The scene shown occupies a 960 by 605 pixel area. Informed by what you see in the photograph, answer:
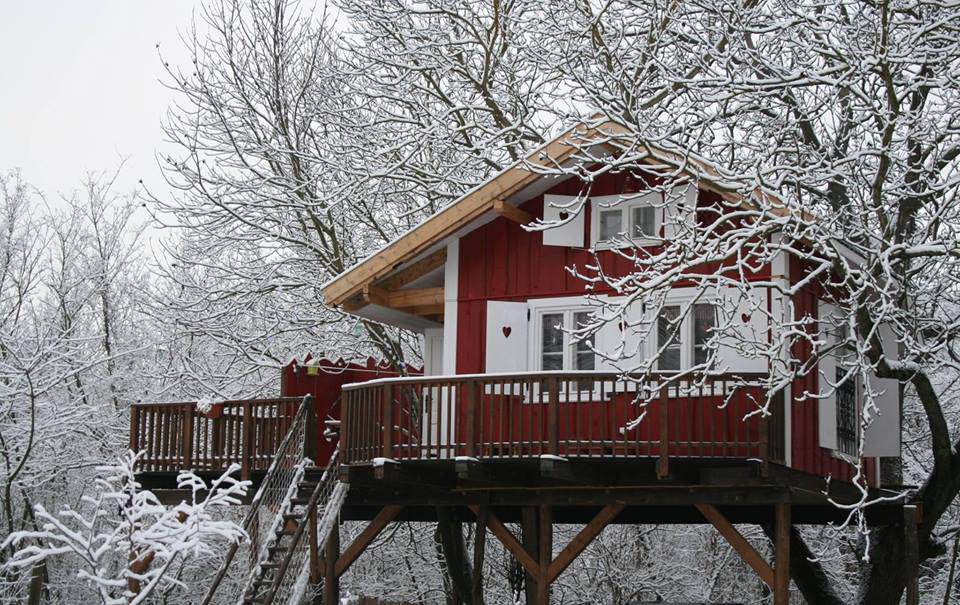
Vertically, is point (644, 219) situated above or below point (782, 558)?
above

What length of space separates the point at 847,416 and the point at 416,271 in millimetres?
6558

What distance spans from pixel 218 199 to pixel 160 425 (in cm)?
566

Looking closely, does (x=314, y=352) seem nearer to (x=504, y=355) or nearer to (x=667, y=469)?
(x=504, y=355)

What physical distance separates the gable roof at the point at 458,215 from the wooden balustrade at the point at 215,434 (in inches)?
71.9

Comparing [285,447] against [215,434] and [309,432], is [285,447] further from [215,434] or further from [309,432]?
[215,434]

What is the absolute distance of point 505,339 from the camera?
18.2 m

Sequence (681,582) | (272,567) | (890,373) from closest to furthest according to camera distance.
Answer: (890,373) < (272,567) < (681,582)

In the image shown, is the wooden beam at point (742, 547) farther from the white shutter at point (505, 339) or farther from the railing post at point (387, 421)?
the railing post at point (387, 421)

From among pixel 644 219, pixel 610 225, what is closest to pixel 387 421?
pixel 610 225

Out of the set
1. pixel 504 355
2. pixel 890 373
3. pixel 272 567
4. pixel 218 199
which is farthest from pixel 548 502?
pixel 218 199

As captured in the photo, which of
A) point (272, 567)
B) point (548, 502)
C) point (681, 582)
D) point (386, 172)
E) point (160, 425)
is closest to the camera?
point (272, 567)

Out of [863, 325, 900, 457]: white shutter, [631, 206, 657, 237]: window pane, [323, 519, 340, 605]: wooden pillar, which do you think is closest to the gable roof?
[631, 206, 657, 237]: window pane

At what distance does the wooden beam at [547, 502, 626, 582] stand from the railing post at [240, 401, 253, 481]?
4730 mm

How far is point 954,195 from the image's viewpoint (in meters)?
12.4
